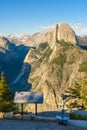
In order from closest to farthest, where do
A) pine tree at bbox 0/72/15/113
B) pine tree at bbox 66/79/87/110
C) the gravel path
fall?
the gravel path < pine tree at bbox 0/72/15/113 < pine tree at bbox 66/79/87/110

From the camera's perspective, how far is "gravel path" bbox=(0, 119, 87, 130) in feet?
105

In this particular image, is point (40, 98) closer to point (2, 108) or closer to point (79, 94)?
point (2, 108)

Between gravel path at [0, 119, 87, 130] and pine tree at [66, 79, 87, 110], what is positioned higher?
pine tree at [66, 79, 87, 110]

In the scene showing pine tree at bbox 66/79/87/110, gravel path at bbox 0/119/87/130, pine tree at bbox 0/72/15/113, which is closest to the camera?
gravel path at bbox 0/119/87/130

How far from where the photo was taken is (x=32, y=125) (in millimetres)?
33406

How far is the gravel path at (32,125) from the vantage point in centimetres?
3200

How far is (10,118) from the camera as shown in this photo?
126 ft

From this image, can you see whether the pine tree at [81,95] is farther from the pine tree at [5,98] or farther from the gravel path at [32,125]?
the gravel path at [32,125]

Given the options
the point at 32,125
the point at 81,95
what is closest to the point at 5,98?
the point at 81,95

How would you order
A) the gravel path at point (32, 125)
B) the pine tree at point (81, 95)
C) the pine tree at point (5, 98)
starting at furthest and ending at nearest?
the pine tree at point (81, 95) < the pine tree at point (5, 98) < the gravel path at point (32, 125)

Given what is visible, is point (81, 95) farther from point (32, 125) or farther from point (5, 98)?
point (32, 125)

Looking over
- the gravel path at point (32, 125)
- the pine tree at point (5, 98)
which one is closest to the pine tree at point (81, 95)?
the pine tree at point (5, 98)

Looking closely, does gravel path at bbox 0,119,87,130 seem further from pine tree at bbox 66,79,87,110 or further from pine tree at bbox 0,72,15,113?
pine tree at bbox 66,79,87,110

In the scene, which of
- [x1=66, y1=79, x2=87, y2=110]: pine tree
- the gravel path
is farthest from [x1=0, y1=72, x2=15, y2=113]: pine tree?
the gravel path
